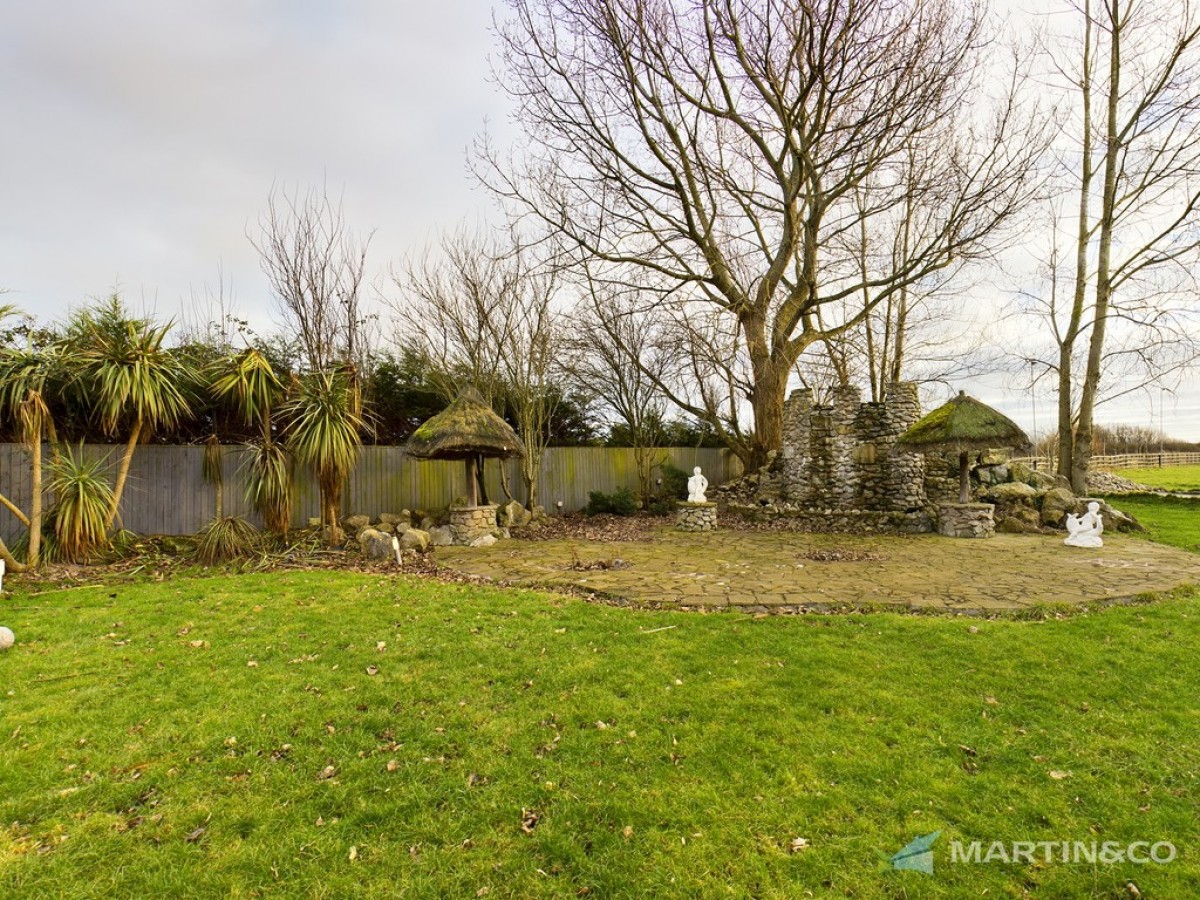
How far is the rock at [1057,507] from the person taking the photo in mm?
10141

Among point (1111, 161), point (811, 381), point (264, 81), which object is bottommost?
point (811, 381)

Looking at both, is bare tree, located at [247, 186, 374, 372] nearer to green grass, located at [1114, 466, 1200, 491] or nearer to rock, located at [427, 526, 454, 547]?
rock, located at [427, 526, 454, 547]

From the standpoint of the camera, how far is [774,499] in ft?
42.2

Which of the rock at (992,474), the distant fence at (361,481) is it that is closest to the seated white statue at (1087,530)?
the rock at (992,474)

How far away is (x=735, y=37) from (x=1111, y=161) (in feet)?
33.7

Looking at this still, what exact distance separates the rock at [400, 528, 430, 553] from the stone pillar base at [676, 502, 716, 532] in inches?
196

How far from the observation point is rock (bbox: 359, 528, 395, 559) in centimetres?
759

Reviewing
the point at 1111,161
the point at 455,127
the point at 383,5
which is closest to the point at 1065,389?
the point at 1111,161

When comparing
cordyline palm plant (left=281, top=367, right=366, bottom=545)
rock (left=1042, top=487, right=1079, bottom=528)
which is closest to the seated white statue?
rock (left=1042, top=487, right=1079, bottom=528)

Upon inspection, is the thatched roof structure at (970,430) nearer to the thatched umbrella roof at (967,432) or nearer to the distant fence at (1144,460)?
the thatched umbrella roof at (967,432)

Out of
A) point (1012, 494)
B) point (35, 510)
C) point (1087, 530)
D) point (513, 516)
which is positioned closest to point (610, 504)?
point (513, 516)

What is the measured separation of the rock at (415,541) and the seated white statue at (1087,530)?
1012cm

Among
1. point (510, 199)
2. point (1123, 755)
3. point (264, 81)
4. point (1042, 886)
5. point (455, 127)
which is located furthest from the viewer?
point (510, 199)

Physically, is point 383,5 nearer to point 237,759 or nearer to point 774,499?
point 237,759
